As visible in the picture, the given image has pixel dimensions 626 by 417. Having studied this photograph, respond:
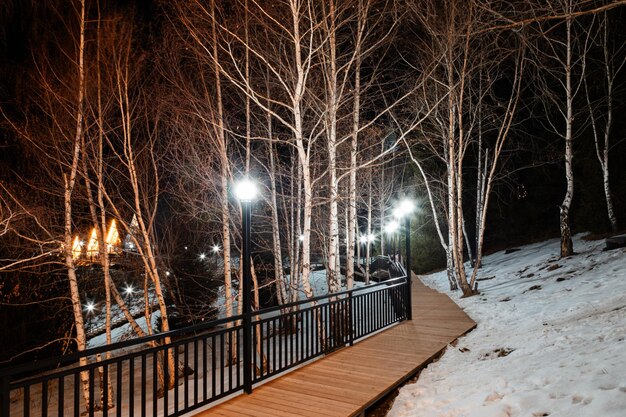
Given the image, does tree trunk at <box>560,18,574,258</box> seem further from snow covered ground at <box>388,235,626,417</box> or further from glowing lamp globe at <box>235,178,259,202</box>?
glowing lamp globe at <box>235,178,259,202</box>

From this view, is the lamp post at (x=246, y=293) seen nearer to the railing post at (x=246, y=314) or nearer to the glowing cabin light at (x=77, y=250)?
the railing post at (x=246, y=314)

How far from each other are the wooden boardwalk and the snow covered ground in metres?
0.30

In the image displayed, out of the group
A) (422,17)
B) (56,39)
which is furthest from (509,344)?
(56,39)

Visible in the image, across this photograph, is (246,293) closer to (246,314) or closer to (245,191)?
(246,314)

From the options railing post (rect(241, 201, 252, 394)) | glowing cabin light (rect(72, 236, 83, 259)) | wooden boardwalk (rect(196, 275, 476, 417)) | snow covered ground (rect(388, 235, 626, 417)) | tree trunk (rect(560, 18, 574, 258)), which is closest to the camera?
snow covered ground (rect(388, 235, 626, 417))

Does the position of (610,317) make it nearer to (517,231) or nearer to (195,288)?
(195,288)

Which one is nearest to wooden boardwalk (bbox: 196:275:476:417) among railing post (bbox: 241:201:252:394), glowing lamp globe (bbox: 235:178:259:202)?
railing post (bbox: 241:201:252:394)

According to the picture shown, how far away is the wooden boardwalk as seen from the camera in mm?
4723

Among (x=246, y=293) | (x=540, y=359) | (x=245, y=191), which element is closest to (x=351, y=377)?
(x=246, y=293)

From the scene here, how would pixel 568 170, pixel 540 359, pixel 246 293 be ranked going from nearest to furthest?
1. pixel 246 293
2. pixel 540 359
3. pixel 568 170

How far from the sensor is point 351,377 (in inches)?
226

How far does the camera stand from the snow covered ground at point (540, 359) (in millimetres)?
4059

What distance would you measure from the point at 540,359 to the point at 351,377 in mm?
2411

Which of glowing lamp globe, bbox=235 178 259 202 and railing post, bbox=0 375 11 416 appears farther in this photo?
glowing lamp globe, bbox=235 178 259 202
